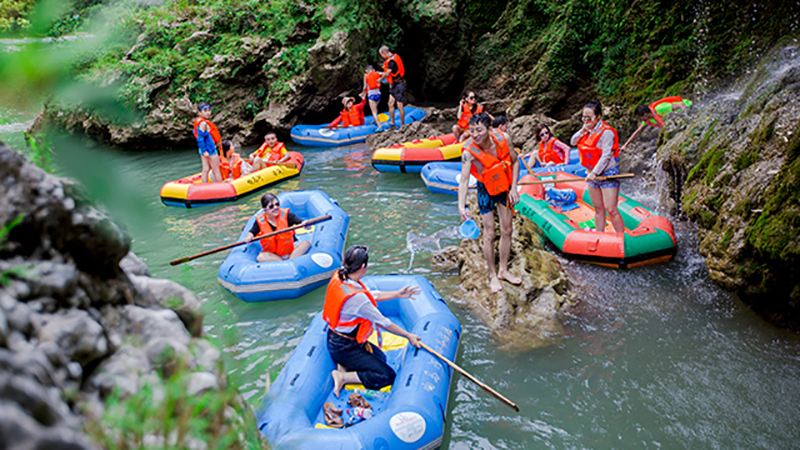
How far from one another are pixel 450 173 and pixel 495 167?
14.1 feet

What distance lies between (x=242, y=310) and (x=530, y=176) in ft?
15.7

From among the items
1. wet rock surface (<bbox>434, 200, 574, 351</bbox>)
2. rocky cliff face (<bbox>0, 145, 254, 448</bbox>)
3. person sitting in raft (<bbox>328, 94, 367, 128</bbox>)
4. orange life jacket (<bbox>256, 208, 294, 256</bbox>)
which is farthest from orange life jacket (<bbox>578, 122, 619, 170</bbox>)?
person sitting in raft (<bbox>328, 94, 367, 128</bbox>)

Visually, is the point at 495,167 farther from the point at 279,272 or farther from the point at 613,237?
the point at 279,272

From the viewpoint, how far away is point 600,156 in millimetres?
6719

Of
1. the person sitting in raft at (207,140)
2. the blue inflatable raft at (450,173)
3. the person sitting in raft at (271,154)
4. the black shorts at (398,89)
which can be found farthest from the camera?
the black shorts at (398,89)

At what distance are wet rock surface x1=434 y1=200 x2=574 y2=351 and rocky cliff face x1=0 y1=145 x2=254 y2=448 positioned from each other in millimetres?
3860

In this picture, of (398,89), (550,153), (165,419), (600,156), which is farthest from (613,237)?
(398,89)

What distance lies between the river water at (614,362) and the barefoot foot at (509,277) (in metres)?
0.55

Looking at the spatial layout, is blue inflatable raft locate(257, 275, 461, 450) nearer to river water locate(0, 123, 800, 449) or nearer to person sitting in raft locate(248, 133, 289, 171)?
river water locate(0, 123, 800, 449)

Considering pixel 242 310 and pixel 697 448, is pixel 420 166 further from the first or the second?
pixel 697 448

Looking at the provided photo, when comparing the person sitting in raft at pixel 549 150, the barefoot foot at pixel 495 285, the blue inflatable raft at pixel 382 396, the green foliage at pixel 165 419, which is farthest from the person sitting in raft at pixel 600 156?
the green foliage at pixel 165 419

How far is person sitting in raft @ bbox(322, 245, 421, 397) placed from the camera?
14.9 feet

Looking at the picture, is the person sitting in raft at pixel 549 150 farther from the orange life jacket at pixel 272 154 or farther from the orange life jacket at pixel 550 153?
the orange life jacket at pixel 272 154

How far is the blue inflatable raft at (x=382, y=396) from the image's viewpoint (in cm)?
386
